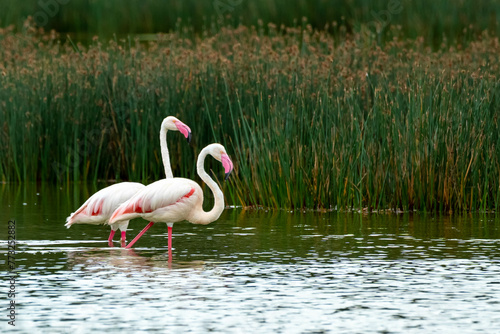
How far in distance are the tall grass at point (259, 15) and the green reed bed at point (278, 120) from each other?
471cm

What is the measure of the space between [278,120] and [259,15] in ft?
42.0

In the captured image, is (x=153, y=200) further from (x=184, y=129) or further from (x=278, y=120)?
(x=278, y=120)

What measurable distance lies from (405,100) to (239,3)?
1315cm

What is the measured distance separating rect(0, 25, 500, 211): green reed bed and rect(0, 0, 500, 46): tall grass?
471cm

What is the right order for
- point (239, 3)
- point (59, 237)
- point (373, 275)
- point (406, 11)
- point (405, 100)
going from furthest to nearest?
point (239, 3)
point (406, 11)
point (405, 100)
point (59, 237)
point (373, 275)

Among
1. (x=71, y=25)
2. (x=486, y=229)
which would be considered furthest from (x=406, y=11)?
(x=486, y=229)

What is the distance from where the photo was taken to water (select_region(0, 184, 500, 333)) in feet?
20.1

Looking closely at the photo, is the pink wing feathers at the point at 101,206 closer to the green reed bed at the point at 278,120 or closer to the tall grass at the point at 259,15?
the green reed bed at the point at 278,120

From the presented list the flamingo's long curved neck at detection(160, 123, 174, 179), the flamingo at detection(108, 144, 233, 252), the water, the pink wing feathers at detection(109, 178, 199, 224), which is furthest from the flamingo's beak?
the water

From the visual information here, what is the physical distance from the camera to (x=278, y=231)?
999cm

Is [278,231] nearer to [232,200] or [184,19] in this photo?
[232,200]

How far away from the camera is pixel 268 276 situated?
757cm

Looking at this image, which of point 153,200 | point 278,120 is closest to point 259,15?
point 278,120

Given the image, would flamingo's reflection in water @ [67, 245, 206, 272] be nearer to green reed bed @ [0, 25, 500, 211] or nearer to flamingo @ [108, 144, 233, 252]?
flamingo @ [108, 144, 233, 252]
